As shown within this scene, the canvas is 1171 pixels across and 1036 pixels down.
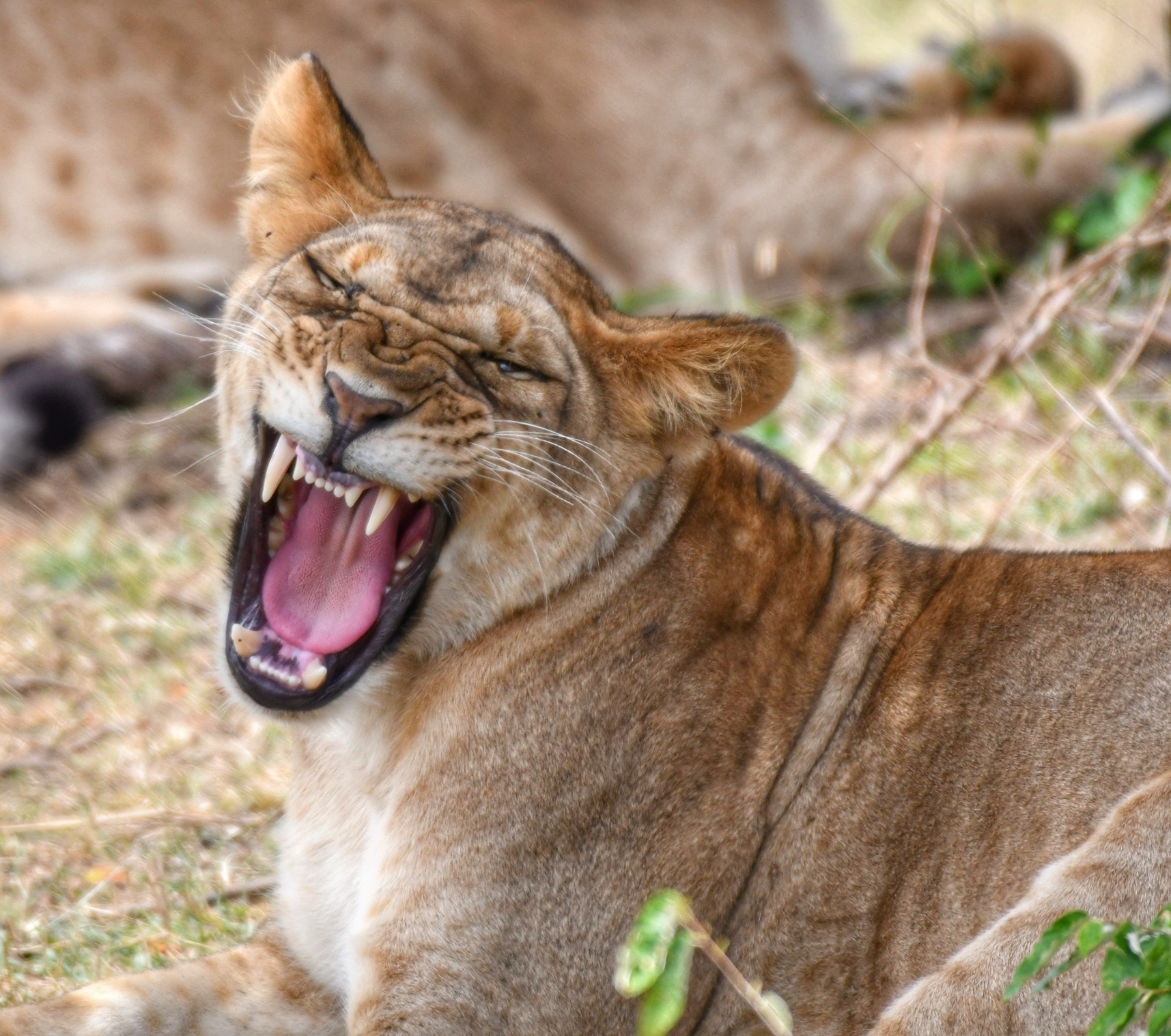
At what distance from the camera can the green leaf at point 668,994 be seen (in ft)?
6.43

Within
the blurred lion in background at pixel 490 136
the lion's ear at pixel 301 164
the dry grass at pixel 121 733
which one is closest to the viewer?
the lion's ear at pixel 301 164

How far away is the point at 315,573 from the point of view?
280 cm

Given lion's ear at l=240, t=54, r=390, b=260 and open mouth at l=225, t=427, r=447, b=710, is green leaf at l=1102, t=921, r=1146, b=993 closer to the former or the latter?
open mouth at l=225, t=427, r=447, b=710

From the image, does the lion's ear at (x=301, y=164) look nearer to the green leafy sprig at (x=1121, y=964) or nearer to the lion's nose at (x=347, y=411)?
the lion's nose at (x=347, y=411)

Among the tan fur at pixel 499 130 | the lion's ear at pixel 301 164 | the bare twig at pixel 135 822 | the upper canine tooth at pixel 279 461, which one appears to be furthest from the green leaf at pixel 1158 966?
the tan fur at pixel 499 130

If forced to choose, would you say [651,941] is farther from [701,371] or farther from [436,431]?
[701,371]

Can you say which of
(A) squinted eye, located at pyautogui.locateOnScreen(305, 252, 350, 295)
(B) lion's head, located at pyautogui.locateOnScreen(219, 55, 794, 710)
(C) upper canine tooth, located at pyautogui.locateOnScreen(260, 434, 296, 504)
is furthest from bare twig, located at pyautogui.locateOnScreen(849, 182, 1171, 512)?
(C) upper canine tooth, located at pyautogui.locateOnScreen(260, 434, 296, 504)

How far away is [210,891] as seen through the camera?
11.3ft

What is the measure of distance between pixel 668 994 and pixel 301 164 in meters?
1.76

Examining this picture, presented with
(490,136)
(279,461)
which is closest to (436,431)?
(279,461)

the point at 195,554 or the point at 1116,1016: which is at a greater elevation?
the point at 1116,1016

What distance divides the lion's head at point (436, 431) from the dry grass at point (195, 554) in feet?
0.82

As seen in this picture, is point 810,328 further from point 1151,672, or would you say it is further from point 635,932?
point 635,932

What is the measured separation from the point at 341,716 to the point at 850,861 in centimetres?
90
